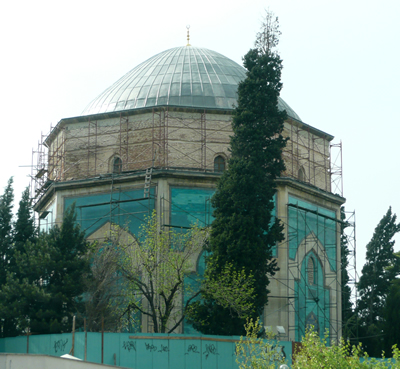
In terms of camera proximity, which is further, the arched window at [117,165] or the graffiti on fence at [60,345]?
the arched window at [117,165]

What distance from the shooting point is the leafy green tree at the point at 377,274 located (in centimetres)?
3538

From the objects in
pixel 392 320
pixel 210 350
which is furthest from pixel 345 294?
pixel 210 350

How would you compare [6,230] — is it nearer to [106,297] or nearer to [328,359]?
[106,297]

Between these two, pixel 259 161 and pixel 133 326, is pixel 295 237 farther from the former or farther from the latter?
pixel 133 326

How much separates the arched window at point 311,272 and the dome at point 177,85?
19.9ft

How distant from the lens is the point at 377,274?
3622 centimetres

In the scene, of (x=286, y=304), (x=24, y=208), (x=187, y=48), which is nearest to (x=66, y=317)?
(x=24, y=208)

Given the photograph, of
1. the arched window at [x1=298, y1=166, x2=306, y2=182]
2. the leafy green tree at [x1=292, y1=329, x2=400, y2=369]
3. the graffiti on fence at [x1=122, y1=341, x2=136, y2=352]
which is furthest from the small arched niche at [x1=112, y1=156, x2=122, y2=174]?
the leafy green tree at [x1=292, y1=329, x2=400, y2=369]

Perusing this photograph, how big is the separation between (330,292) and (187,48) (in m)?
11.8

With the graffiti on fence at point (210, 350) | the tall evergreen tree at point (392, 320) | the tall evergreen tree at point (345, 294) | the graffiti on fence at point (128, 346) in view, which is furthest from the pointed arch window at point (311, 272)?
the graffiti on fence at point (128, 346)

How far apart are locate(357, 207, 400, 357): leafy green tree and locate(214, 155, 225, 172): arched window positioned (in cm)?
1065

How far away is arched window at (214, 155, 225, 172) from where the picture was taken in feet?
91.5

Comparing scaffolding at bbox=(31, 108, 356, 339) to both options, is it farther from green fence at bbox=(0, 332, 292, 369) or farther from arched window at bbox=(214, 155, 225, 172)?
green fence at bbox=(0, 332, 292, 369)

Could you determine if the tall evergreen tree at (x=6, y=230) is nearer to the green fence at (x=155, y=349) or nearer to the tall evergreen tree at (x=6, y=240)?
the tall evergreen tree at (x=6, y=240)
